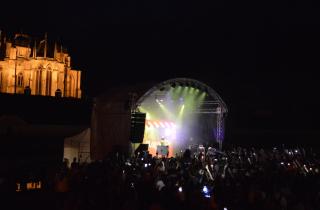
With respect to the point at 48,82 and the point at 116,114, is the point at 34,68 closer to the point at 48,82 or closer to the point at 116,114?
the point at 48,82

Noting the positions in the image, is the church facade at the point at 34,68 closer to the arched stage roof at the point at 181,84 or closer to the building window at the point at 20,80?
the building window at the point at 20,80

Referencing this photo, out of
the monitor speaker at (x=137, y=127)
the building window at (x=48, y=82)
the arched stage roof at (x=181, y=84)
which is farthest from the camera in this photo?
the building window at (x=48, y=82)

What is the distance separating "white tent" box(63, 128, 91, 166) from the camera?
20.1 m

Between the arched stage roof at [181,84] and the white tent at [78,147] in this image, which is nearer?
the white tent at [78,147]

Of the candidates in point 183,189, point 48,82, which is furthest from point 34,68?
point 183,189

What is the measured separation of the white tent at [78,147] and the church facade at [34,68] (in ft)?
88.4

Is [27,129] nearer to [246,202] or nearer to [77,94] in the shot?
[246,202]

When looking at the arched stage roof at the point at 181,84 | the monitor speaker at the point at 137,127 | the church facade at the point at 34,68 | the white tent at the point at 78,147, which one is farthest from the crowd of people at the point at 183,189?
the church facade at the point at 34,68

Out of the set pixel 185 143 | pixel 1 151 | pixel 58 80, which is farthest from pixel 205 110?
pixel 58 80

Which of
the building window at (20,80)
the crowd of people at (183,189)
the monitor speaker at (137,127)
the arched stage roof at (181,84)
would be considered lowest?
the crowd of people at (183,189)

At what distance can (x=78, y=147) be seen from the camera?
20.5 metres

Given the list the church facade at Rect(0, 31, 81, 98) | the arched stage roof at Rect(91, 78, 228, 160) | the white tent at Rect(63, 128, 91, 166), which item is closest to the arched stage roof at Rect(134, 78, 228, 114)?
the arched stage roof at Rect(91, 78, 228, 160)

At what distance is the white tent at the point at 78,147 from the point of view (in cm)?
2011

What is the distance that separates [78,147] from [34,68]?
33.9 meters
